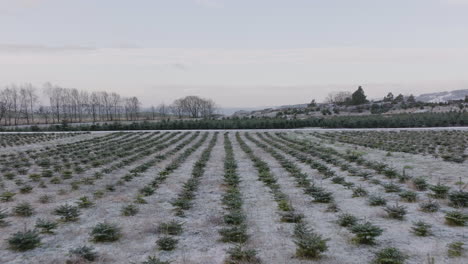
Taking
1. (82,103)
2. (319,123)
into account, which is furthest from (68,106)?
(319,123)

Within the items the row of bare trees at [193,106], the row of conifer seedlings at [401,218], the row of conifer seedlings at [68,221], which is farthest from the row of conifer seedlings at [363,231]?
the row of bare trees at [193,106]

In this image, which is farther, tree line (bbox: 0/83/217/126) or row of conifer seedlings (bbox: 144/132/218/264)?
tree line (bbox: 0/83/217/126)

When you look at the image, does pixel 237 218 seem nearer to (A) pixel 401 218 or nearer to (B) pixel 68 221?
(A) pixel 401 218

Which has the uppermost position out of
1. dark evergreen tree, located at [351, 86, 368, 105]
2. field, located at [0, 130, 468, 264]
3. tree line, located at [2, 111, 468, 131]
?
dark evergreen tree, located at [351, 86, 368, 105]

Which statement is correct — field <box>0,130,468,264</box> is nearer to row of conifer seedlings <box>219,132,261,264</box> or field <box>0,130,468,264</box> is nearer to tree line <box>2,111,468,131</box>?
row of conifer seedlings <box>219,132,261,264</box>

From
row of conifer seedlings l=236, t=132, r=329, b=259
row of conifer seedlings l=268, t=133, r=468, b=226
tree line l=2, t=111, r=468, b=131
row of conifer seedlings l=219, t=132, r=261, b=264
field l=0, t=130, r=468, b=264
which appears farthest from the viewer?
tree line l=2, t=111, r=468, b=131

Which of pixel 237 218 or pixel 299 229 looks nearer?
pixel 299 229

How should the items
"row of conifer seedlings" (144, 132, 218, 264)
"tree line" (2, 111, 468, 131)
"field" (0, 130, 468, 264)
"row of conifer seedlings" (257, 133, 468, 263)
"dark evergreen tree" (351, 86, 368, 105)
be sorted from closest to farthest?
"row of conifer seedlings" (257, 133, 468, 263) < "field" (0, 130, 468, 264) < "row of conifer seedlings" (144, 132, 218, 264) < "tree line" (2, 111, 468, 131) < "dark evergreen tree" (351, 86, 368, 105)

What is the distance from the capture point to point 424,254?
245 inches

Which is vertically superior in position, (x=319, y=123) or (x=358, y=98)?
(x=358, y=98)

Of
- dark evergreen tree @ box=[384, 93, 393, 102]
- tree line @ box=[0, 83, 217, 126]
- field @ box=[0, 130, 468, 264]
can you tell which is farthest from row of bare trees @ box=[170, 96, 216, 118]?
field @ box=[0, 130, 468, 264]

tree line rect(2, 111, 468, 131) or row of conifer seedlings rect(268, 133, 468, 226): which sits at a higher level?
tree line rect(2, 111, 468, 131)

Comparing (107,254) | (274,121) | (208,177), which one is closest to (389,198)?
(208,177)

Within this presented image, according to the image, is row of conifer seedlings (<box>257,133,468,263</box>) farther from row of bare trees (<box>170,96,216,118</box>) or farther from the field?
row of bare trees (<box>170,96,216,118</box>)
